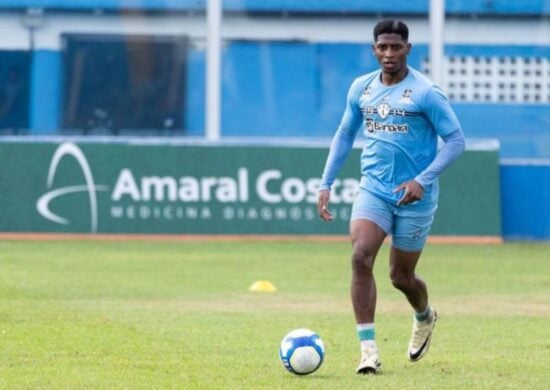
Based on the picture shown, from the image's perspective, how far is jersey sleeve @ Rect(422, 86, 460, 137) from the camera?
33.3ft

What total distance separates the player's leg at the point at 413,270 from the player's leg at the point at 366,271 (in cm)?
16

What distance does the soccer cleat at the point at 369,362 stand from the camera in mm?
9875

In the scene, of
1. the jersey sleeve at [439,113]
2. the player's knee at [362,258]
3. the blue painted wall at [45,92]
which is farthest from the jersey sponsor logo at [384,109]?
the blue painted wall at [45,92]

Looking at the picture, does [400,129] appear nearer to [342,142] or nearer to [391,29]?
[342,142]

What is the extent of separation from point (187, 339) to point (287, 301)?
3394 mm

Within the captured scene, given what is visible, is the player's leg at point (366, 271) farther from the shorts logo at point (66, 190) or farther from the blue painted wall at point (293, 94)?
the blue painted wall at point (293, 94)

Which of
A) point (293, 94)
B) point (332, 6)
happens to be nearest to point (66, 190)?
point (293, 94)

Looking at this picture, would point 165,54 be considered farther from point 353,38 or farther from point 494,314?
point 494,314

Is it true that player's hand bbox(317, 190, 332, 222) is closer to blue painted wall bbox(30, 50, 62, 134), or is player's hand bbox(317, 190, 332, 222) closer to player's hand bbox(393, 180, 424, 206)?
player's hand bbox(393, 180, 424, 206)

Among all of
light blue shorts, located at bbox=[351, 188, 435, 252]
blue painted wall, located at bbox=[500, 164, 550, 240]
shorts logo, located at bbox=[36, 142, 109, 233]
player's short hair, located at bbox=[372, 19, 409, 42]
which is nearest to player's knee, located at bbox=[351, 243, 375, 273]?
light blue shorts, located at bbox=[351, 188, 435, 252]

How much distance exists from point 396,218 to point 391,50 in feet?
3.59

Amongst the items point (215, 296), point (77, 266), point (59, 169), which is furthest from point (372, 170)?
point (59, 169)

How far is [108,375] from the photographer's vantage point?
976 cm

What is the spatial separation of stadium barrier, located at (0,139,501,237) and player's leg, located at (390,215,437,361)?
12401mm
